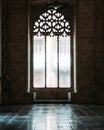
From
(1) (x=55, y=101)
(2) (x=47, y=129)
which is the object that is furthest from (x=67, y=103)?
(2) (x=47, y=129)

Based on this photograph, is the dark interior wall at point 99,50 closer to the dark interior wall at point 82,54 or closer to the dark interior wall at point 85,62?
the dark interior wall at point 82,54

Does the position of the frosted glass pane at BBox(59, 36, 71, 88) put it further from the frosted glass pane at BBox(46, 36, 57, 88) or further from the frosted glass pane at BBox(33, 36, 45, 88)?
the frosted glass pane at BBox(33, 36, 45, 88)

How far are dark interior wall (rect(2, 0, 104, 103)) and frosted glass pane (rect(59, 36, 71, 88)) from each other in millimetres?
788

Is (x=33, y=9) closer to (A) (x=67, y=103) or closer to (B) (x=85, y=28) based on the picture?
(B) (x=85, y=28)

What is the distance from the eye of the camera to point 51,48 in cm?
1414

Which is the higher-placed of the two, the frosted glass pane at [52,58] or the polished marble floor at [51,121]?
the frosted glass pane at [52,58]

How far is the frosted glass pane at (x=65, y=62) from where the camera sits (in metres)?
14.0

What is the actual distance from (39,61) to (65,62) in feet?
3.19

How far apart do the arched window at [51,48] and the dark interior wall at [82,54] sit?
1.91 ft

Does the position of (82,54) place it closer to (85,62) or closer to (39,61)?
(85,62)

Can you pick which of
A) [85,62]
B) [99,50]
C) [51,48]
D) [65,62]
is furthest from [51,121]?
[51,48]

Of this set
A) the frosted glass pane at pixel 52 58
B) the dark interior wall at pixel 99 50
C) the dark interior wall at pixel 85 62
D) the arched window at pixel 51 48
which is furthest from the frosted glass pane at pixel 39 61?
the dark interior wall at pixel 99 50

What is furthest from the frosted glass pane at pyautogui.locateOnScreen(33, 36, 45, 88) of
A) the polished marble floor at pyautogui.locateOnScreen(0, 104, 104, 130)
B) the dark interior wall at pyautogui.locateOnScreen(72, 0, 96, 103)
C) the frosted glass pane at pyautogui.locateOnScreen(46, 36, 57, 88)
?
the polished marble floor at pyautogui.locateOnScreen(0, 104, 104, 130)

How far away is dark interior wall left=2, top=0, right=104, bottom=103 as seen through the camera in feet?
43.6
